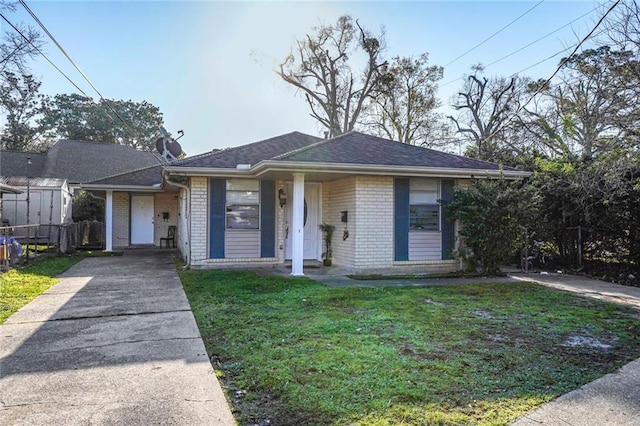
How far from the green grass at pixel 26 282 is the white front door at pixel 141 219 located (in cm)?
545

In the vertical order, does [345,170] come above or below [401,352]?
Result: above

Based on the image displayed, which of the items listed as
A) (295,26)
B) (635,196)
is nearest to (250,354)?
(635,196)

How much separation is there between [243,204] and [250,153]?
5.57 ft

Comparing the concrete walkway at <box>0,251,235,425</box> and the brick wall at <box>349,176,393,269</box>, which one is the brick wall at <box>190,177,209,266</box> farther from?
the brick wall at <box>349,176,393,269</box>

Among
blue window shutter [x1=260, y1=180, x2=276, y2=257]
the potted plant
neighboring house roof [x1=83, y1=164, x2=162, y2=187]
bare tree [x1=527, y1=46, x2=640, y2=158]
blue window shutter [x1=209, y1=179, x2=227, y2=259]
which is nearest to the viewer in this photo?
bare tree [x1=527, y1=46, x2=640, y2=158]

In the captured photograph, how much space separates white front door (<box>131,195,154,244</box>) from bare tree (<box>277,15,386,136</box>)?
50.1 ft

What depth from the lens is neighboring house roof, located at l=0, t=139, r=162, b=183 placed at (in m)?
24.8

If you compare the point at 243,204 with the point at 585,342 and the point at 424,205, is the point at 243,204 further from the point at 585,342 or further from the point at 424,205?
the point at 585,342

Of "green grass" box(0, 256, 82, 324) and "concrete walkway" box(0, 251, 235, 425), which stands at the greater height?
"green grass" box(0, 256, 82, 324)

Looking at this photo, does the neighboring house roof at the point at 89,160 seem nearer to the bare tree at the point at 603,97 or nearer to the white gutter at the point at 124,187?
the white gutter at the point at 124,187

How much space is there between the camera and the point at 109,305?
634 centimetres

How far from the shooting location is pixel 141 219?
1762cm

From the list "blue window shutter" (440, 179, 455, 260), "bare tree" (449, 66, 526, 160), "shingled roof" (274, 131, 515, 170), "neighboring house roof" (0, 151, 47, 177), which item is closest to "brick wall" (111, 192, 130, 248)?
"shingled roof" (274, 131, 515, 170)

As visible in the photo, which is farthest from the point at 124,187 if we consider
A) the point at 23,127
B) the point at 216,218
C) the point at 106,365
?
the point at 23,127
